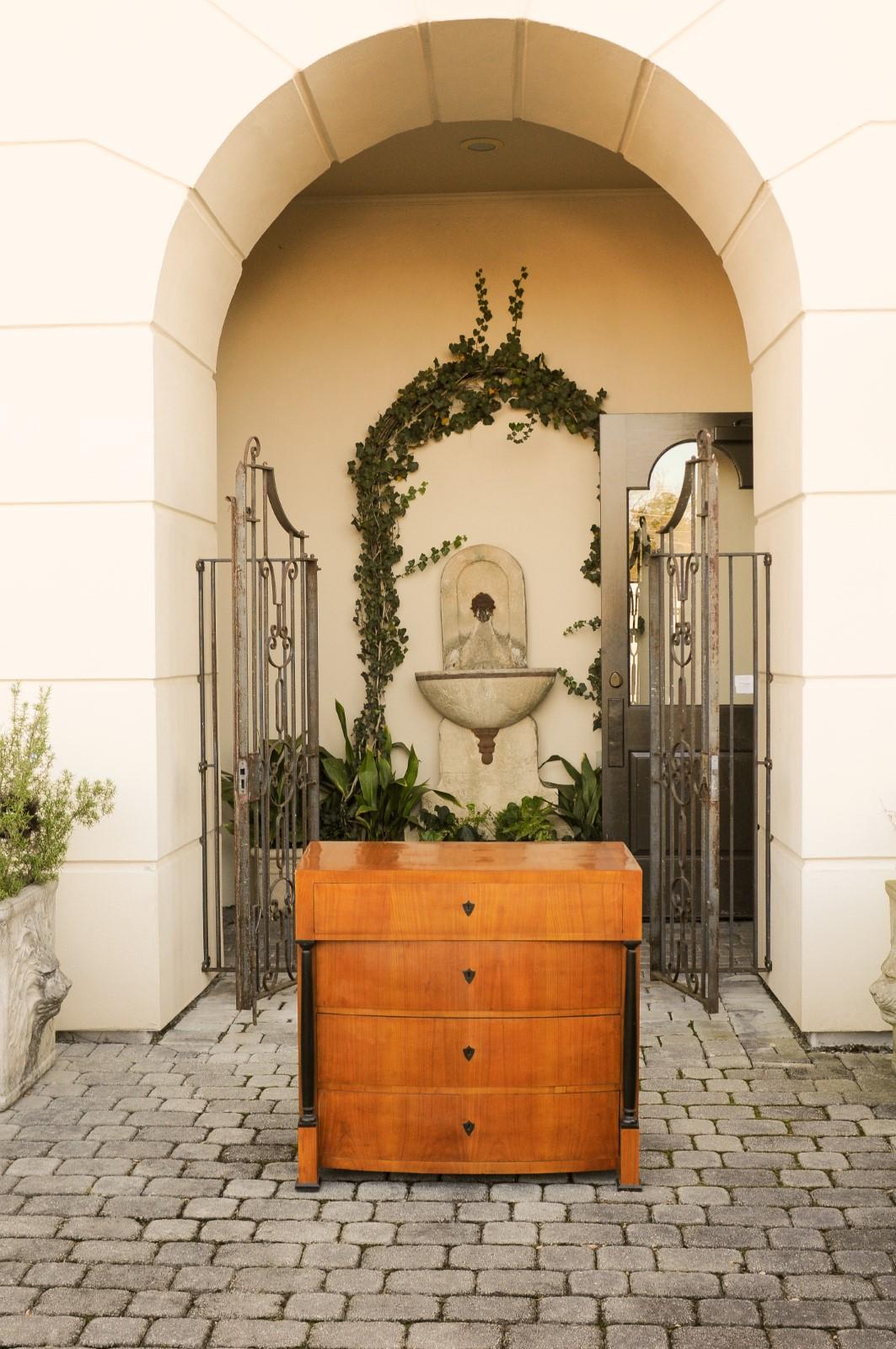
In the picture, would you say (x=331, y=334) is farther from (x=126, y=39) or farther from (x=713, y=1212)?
(x=713, y=1212)

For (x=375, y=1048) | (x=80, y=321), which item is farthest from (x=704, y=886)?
(x=80, y=321)

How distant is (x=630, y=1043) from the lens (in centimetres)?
321

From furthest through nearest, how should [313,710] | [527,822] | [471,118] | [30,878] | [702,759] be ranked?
[527,822], [313,710], [471,118], [702,759], [30,878]

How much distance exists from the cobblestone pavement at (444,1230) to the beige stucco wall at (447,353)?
131 inches

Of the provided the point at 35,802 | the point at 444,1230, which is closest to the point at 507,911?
the point at 444,1230

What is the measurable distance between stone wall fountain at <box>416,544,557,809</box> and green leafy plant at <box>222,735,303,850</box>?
88 centimetres

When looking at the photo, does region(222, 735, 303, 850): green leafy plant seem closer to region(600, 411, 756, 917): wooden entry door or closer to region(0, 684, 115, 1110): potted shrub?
region(0, 684, 115, 1110): potted shrub

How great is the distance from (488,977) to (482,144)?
4624 millimetres

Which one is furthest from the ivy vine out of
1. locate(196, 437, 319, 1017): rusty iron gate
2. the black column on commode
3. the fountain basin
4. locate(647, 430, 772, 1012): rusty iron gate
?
the black column on commode

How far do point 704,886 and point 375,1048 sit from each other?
2.02m

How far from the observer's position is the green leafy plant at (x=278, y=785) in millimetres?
5180

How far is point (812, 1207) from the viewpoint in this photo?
3.13 m

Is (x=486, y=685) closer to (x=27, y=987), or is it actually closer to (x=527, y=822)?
(x=527, y=822)

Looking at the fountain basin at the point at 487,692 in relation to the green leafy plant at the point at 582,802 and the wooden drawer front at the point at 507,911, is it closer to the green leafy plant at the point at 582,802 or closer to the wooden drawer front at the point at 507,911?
the green leafy plant at the point at 582,802
